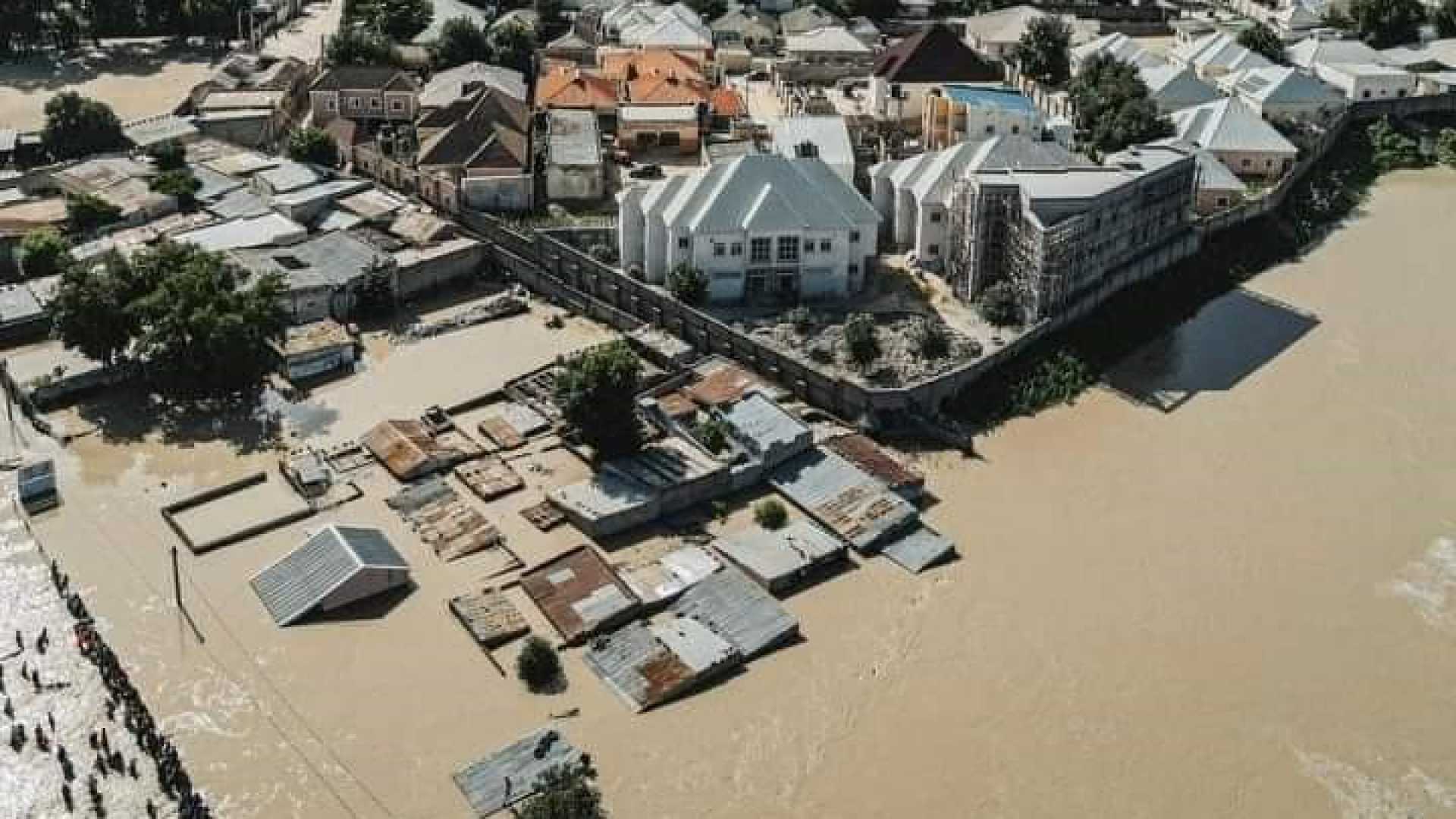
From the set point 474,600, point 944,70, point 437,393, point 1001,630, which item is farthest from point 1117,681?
point 944,70

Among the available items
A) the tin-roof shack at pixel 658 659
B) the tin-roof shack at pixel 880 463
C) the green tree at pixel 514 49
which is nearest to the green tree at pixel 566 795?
the tin-roof shack at pixel 658 659

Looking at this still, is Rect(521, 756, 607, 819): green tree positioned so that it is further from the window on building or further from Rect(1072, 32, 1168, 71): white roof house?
Rect(1072, 32, 1168, 71): white roof house

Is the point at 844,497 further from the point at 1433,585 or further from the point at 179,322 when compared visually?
the point at 179,322

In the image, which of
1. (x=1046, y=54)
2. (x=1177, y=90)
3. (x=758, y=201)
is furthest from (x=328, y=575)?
(x=1046, y=54)

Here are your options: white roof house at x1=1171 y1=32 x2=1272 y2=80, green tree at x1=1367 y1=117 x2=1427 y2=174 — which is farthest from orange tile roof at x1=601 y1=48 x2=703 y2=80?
green tree at x1=1367 y1=117 x2=1427 y2=174

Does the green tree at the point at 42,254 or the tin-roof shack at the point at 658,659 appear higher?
the green tree at the point at 42,254

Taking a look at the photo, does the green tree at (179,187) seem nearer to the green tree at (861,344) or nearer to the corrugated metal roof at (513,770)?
the green tree at (861,344)

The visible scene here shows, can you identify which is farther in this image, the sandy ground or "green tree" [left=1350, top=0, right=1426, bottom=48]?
"green tree" [left=1350, top=0, right=1426, bottom=48]
